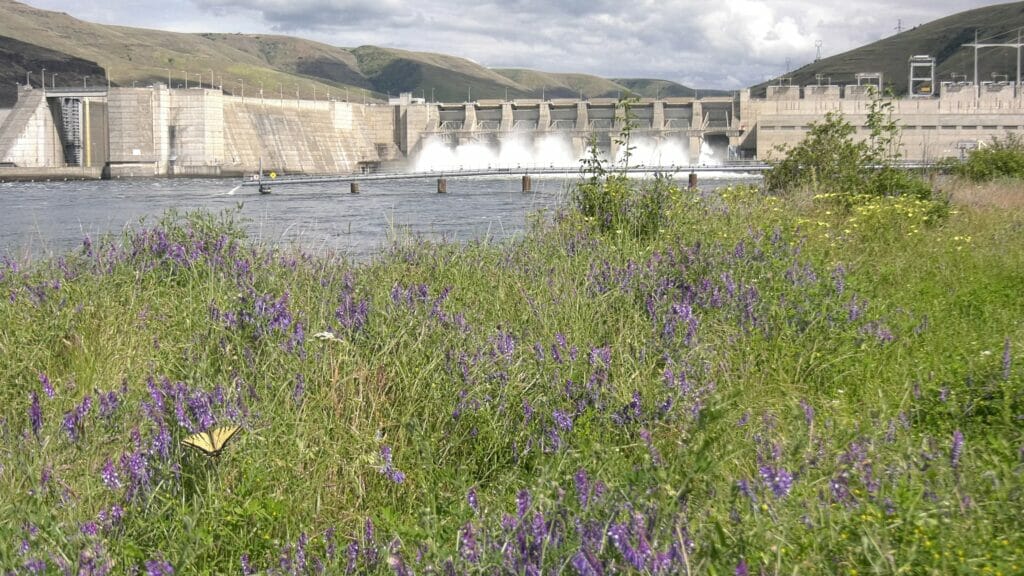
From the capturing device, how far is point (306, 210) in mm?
37031

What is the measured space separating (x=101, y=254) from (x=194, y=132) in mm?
79563

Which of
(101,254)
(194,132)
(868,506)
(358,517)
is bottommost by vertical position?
(358,517)

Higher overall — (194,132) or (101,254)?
(194,132)

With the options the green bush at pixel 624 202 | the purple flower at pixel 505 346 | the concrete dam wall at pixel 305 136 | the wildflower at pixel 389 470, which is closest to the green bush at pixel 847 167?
the green bush at pixel 624 202

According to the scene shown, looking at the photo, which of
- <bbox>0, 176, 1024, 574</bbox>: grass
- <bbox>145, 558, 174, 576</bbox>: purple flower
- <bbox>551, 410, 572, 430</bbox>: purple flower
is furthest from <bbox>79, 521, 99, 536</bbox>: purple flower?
<bbox>551, 410, 572, 430</bbox>: purple flower

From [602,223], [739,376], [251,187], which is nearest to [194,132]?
[251,187]

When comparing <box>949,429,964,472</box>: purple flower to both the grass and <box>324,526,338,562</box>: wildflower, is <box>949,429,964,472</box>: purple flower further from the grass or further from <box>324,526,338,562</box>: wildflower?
<box>324,526,338,562</box>: wildflower

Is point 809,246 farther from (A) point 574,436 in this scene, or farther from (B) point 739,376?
(A) point 574,436

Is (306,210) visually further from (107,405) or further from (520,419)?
(107,405)

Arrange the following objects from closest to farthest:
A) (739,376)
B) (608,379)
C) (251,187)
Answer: (608,379) < (739,376) < (251,187)

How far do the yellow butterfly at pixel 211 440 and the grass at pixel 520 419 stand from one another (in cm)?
14

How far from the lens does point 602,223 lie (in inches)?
430

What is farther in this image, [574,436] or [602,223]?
[602,223]

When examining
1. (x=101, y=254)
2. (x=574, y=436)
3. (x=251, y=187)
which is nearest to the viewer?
(x=574, y=436)
